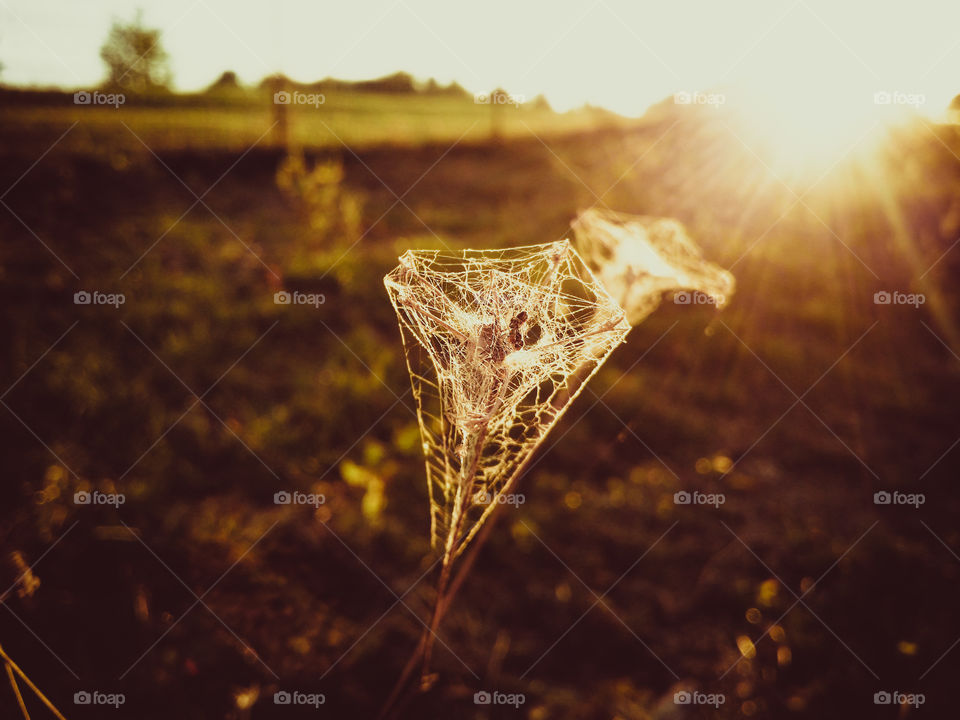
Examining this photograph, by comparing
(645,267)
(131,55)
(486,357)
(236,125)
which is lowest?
(486,357)

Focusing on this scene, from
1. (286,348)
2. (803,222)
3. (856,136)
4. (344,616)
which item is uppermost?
(856,136)

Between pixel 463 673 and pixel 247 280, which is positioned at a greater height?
pixel 247 280

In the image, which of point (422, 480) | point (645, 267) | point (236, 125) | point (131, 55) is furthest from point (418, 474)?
point (236, 125)

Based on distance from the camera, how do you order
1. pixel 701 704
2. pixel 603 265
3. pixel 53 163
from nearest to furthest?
1. pixel 603 265
2. pixel 701 704
3. pixel 53 163

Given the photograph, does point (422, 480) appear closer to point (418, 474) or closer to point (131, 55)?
point (418, 474)

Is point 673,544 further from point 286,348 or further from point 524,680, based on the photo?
point 286,348

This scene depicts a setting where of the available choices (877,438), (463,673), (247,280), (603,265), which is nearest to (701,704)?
(463,673)
